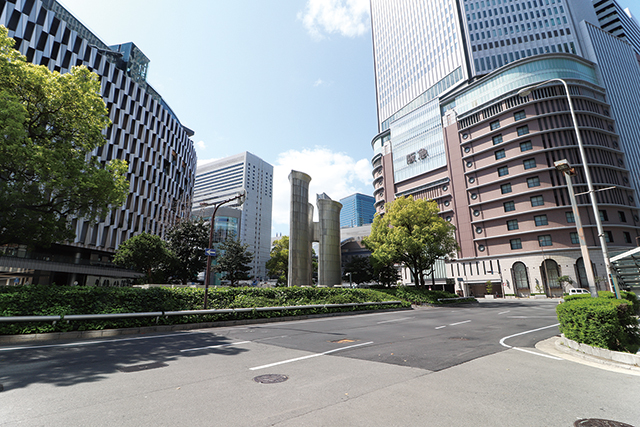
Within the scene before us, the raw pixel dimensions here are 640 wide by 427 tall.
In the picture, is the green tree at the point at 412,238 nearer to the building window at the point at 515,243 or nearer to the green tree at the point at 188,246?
the building window at the point at 515,243

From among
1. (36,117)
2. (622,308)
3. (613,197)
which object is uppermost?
(613,197)

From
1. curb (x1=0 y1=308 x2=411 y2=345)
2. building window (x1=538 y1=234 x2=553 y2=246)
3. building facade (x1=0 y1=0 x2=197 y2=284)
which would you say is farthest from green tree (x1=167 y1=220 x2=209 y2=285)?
building window (x1=538 y1=234 x2=553 y2=246)

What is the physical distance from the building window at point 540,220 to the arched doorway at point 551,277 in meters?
5.68

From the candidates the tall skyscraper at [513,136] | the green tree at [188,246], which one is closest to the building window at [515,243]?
the tall skyscraper at [513,136]

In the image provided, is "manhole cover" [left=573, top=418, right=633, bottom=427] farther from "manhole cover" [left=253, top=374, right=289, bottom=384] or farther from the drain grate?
the drain grate

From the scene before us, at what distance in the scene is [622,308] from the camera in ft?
26.1

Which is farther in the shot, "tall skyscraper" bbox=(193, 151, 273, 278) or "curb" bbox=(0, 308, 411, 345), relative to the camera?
"tall skyscraper" bbox=(193, 151, 273, 278)

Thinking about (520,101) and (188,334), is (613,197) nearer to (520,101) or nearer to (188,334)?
(520,101)

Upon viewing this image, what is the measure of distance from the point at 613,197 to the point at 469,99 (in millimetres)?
28567

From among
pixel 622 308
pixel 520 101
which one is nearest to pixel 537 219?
pixel 520 101

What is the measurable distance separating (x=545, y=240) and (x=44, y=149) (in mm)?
58271

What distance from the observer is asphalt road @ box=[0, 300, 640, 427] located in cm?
419

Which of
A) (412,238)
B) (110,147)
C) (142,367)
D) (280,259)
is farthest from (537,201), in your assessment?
(110,147)

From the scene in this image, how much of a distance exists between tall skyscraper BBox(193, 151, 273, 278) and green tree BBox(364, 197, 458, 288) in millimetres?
133605
